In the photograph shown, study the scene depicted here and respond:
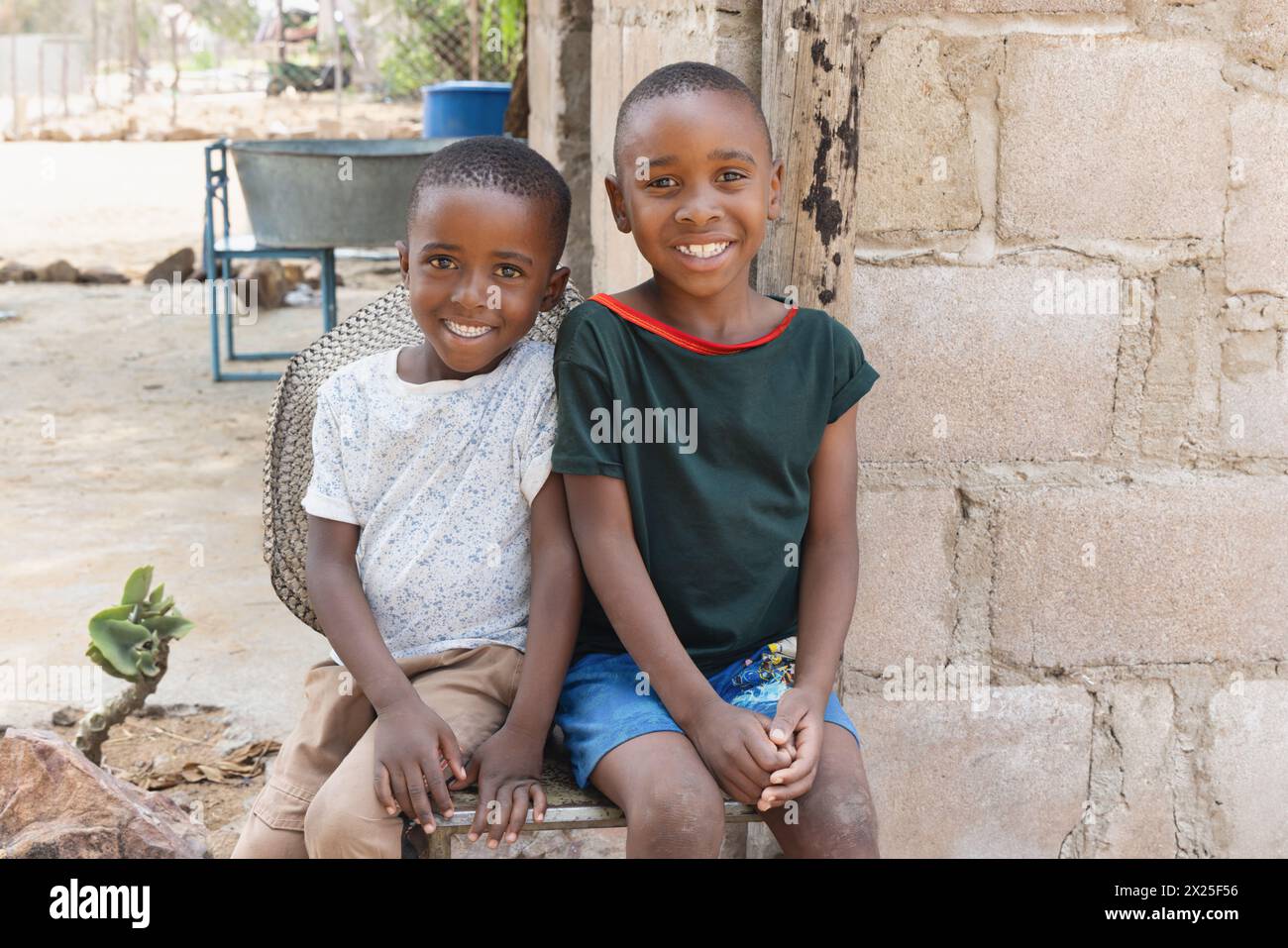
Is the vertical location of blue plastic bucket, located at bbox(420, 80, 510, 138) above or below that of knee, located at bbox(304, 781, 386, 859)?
above

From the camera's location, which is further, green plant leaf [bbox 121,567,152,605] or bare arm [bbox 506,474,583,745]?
green plant leaf [bbox 121,567,152,605]

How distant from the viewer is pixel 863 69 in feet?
7.39

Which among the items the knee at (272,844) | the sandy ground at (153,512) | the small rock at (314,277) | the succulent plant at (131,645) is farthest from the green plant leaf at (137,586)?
the small rock at (314,277)

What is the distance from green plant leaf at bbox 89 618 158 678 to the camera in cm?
291

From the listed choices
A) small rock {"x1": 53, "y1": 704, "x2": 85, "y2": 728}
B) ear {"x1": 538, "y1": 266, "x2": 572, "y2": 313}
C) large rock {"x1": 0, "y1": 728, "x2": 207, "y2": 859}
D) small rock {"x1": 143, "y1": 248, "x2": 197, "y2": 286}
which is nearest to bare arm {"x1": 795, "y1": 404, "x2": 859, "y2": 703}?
ear {"x1": 538, "y1": 266, "x2": 572, "y2": 313}

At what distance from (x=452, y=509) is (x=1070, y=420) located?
43.8 inches

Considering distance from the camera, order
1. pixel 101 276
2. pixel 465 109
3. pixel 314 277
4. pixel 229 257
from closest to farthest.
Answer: pixel 229 257
pixel 465 109
pixel 101 276
pixel 314 277

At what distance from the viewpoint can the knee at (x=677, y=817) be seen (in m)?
1.76

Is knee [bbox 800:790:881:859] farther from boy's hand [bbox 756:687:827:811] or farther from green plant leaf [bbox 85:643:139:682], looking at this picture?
green plant leaf [bbox 85:643:139:682]

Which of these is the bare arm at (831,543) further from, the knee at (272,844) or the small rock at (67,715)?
the small rock at (67,715)

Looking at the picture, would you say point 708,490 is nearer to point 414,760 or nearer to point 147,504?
point 414,760

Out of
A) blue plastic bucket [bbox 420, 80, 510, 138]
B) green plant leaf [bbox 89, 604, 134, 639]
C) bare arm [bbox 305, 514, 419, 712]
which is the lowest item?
green plant leaf [bbox 89, 604, 134, 639]

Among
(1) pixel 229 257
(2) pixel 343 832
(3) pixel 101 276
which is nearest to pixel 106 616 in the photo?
(2) pixel 343 832

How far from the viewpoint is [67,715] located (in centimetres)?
342
